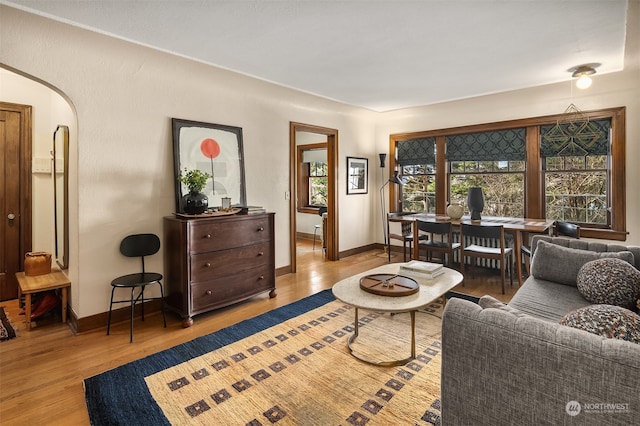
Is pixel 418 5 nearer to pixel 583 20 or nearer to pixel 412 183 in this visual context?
pixel 583 20

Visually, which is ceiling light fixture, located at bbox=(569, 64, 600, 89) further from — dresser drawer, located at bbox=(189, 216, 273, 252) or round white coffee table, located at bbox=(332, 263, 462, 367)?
dresser drawer, located at bbox=(189, 216, 273, 252)

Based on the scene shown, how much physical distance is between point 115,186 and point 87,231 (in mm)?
476

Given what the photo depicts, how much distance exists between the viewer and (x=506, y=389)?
1082 millimetres

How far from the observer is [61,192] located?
3.52 m

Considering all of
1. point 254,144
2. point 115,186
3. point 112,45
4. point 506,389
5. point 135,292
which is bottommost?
point 135,292

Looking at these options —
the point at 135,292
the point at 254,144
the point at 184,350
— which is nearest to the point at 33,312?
the point at 135,292

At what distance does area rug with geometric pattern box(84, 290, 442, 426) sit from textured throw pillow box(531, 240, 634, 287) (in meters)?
1.03

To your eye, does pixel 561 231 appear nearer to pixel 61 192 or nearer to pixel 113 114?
pixel 113 114

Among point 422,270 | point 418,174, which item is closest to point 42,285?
point 422,270

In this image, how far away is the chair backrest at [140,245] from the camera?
3.15 m

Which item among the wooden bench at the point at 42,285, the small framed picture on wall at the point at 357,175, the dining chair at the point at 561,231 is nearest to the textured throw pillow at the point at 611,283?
the dining chair at the point at 561,231
